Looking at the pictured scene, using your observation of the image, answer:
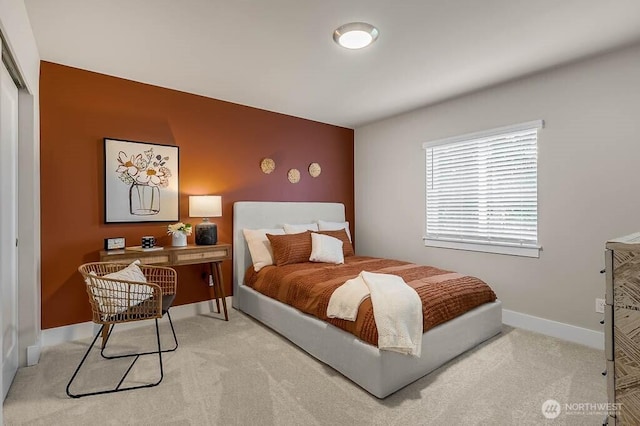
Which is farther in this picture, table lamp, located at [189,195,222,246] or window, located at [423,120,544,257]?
table lamp, located at [189,195,222,246]

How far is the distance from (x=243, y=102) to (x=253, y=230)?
156 centimetres

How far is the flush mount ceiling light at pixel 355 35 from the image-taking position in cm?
227

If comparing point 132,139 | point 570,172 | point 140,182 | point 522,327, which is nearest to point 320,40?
point 132,139

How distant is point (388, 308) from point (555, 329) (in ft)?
6.55

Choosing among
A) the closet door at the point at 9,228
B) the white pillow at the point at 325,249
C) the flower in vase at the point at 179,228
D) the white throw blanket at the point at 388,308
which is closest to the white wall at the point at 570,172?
the white pillow at the point at 325,249

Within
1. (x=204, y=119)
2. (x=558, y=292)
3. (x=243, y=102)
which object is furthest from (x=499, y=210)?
(x=204, y=119)

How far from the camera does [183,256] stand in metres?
3.13

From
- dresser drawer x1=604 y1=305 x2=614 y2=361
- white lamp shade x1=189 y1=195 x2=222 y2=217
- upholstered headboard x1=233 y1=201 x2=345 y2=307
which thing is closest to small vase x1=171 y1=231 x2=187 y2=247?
white lamp shade x1=189 y1=195 x2=222 y2=217

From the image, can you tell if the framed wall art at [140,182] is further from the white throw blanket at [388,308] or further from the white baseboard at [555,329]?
the white baseboard at [555,329]

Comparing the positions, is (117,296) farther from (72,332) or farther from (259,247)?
(259,247)

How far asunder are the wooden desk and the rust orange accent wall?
0.99ft

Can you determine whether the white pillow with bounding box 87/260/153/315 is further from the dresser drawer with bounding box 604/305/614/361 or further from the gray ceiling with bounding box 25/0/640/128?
the dresser drawer with bounding box 604/305/614/361

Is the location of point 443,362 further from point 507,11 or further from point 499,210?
point 507,11

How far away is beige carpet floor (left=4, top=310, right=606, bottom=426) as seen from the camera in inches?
73.1
